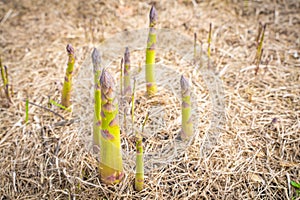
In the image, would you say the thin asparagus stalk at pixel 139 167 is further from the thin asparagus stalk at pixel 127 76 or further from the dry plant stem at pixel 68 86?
the dry plant stem at pixel 68 86

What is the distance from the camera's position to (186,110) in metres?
1.88

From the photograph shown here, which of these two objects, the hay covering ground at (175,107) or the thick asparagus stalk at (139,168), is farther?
the hay covering ground at (175,107)

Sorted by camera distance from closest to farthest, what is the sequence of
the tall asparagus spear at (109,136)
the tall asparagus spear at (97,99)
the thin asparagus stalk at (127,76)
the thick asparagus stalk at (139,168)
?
the tall asparagus spear at (109,136) → the thick asparagus stalk at (139,168) → the tall asparagus spear at (97,99) → the thin asparagus stalk at (127,76)

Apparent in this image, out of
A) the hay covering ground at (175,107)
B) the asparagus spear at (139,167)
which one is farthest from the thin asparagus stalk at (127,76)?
the asparagus spear at (139,167)

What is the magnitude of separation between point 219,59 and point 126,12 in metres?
1.06

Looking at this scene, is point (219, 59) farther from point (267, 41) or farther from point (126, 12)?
point (126, 12)

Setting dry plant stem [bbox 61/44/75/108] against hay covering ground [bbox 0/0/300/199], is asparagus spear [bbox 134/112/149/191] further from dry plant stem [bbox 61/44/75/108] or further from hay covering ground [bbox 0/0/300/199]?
dry plant stem [bbox 61/44/75/108]

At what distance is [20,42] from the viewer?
2916 mm

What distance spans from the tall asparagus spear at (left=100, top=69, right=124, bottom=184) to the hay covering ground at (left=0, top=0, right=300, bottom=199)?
0.09 m

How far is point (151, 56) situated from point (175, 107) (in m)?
0.37

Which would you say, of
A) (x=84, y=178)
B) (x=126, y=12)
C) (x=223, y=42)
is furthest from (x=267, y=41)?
(x=84, y=178)

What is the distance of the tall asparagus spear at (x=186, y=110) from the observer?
70.8 inches

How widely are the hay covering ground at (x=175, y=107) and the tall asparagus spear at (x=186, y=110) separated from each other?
91 mm

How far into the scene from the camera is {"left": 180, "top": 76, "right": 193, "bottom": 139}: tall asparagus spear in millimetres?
1799
